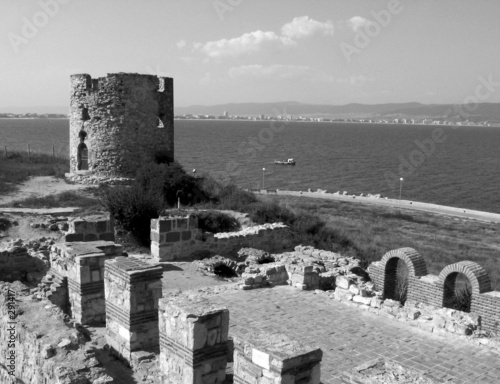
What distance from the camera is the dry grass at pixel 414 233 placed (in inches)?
950

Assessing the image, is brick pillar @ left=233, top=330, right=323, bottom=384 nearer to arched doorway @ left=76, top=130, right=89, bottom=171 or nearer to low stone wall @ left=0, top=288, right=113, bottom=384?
low stone wall @ left=0, top=288, right=113, bottom=384

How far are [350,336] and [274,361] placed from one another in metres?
5.04

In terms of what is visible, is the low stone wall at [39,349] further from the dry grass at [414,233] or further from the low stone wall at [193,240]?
Result: the dry grass at [414,233]

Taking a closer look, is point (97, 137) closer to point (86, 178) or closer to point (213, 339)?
point (86, 178)

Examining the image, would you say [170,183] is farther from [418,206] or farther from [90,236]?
[418,206]

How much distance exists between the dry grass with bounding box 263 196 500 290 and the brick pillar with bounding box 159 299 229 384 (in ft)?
49.1

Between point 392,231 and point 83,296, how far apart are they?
1010 inches

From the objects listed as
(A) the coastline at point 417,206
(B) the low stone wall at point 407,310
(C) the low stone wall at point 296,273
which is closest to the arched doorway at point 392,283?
(C) the low stone wall at point 296,273

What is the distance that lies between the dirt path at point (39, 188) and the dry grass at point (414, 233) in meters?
13.4

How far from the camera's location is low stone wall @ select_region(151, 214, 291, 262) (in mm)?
14367

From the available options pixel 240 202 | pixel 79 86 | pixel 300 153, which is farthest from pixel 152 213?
pixel 300 153

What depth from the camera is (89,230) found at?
1189 centimetres

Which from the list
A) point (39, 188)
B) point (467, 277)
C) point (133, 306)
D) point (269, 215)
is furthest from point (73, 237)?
point (39, 188)

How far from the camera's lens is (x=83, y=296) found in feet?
28.7
